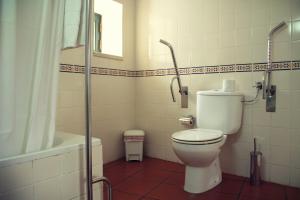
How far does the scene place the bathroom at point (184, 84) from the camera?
5.71 feet

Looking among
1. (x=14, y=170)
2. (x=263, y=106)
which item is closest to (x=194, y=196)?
(x=263, y=106)

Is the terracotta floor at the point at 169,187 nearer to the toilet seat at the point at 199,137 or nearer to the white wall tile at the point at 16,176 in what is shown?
the toilet seat at the point at 199,137

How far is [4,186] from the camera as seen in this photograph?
2.76 feet

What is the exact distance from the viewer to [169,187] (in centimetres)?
177

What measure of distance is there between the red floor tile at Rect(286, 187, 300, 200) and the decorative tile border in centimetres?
90

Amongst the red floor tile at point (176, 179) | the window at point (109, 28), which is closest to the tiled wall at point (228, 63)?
the window at point (109, 28)

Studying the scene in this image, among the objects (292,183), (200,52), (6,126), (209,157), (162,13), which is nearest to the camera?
(6,126)

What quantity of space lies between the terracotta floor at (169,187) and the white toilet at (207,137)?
0.30ft

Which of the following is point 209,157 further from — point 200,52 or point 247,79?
point 200,52

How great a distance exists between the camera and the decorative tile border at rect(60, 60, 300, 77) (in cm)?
176

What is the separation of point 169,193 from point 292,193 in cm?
88

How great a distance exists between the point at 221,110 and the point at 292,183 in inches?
30.0

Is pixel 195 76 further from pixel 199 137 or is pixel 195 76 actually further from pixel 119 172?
pixel 119 172

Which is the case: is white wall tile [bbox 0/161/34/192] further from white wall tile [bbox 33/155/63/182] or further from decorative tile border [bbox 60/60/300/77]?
decorative tile border [bbox 60/60/300/77]
